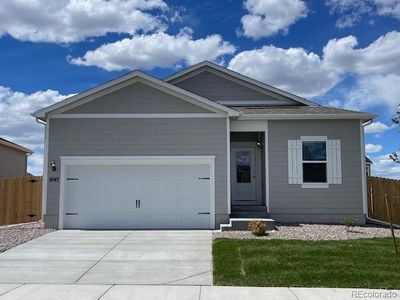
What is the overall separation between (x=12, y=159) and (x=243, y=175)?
558 inches

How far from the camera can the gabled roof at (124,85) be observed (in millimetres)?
14305

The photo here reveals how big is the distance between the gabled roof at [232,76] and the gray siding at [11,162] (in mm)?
10607

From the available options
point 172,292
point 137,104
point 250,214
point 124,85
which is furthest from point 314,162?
point 172,292

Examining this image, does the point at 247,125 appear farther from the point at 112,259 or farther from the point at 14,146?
the point at 14,146

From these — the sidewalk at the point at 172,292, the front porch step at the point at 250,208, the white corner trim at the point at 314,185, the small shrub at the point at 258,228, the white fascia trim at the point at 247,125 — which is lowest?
the sidewalk at the point at 172,292

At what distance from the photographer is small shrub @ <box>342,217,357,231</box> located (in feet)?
43.8

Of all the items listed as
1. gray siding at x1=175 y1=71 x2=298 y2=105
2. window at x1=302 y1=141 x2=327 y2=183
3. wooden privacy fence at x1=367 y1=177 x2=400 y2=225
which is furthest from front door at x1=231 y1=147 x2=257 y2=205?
wooden privacy fence at x1=367 y1=177 x2=400 y2=225

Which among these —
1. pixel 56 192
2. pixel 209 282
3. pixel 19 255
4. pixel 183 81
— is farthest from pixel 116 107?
pixel 209 282

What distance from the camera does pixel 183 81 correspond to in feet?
60.0

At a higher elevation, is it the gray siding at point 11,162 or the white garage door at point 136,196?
the gray siding at point 11,162

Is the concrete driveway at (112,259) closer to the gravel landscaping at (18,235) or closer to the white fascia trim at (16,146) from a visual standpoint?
the gravel landscaping at (18,235)

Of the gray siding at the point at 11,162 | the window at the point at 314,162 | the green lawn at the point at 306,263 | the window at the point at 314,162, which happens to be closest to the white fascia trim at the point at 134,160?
the window at the point at 314,162

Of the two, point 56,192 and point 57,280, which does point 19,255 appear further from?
point 56,192

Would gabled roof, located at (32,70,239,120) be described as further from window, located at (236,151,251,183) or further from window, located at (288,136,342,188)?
window, located at (236,151,251,183)
